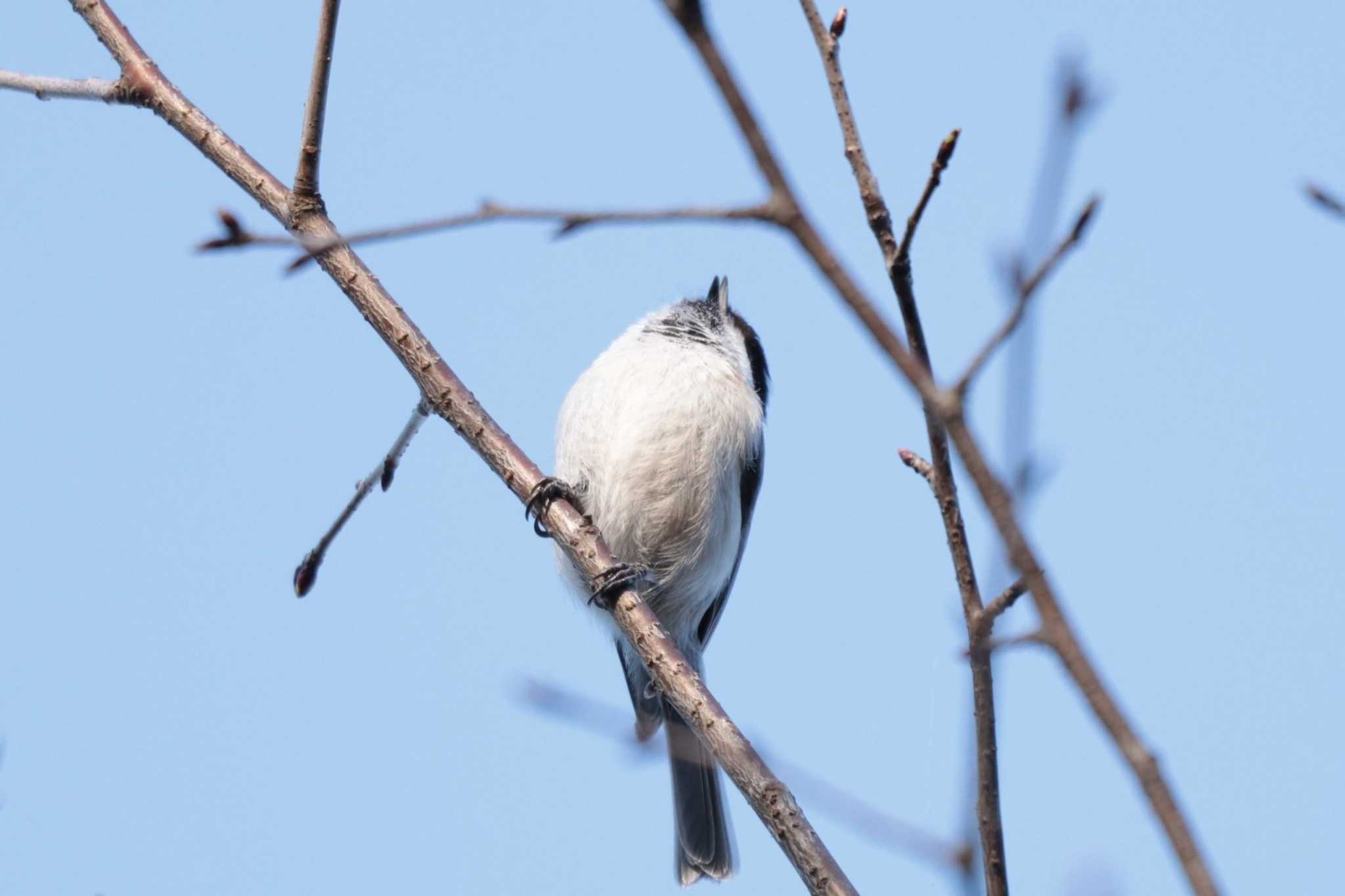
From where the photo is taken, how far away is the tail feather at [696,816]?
16.0 ft

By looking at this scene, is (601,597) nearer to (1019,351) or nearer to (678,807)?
(678,807)

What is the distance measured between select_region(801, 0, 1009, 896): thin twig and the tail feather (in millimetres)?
3256

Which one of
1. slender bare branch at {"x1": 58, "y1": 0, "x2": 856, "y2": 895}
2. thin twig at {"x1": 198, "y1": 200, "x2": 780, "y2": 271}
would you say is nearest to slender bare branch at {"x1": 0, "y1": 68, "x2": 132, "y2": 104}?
slender bare branch at {"x1": 58, "y1": 0, "x2": 856, "y2": 895}

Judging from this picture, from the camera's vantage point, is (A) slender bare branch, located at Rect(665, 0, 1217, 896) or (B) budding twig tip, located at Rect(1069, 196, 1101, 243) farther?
(B) budding twig tip, located at Rect(1069, 196, 1101, 243)

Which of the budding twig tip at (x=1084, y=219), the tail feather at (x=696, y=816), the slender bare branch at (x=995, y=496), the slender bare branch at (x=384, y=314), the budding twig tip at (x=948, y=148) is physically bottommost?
the slender bare branch at (x=995, y=496)

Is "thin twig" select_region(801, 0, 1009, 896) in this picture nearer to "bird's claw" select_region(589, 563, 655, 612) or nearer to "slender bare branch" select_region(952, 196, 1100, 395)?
"slender bare branch" select_region(952, 196, 1100, 395)

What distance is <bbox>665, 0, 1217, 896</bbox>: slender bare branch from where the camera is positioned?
3.59 ft

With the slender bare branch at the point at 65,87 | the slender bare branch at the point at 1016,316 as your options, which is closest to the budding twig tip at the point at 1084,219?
the slender bare branch at the point at 1016,316

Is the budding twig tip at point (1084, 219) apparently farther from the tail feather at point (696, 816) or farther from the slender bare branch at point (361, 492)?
the tail feather at point (696, 816)

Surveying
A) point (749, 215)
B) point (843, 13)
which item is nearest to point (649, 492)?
point (843, 13)

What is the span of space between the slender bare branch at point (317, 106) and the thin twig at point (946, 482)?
1677 millimetres

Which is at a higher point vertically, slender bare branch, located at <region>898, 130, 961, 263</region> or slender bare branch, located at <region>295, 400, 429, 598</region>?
slender bare branch, located at <region>295, 400, 429, 598</region>

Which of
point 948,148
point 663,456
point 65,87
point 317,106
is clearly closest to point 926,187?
point 948,148

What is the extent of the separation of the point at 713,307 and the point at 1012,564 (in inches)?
189
